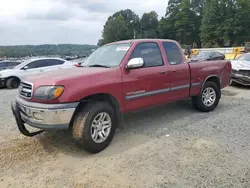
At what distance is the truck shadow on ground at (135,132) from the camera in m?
4.21

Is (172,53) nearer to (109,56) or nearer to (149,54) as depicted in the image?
(149,54)

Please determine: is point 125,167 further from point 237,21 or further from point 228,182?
point 237,21

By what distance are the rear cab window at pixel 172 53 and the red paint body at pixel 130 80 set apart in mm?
103

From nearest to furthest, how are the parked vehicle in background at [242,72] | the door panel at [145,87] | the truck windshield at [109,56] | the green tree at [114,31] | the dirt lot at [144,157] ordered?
the dirt lot at [144,157] → the door panel at [145,87] → the truck windshield at [109,56] → the parked vehicle in background at [242,72] → the green tree at [114,31]

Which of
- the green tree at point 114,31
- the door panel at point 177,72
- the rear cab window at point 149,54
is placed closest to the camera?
the rear cab window at point 149,54

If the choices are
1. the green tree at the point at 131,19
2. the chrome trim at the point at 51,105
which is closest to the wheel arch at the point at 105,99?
the chrome trim at the point at 51,105

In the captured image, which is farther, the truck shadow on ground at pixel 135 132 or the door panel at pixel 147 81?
the door panel at pixel 147 81

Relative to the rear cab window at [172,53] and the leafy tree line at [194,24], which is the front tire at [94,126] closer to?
the rear cab window at [172,53]

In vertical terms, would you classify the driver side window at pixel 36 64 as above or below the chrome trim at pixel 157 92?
above

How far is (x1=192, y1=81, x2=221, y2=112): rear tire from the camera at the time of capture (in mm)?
6039

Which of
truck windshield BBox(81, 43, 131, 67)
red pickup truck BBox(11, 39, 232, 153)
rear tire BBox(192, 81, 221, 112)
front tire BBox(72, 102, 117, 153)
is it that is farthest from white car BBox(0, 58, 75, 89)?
front tire BBox(72, 102, 117, 153)

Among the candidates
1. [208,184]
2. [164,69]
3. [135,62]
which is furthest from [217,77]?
[208,184]

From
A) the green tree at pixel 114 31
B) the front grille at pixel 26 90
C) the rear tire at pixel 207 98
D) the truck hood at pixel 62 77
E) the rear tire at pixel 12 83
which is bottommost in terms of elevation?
the rear tire at pixel 12 83

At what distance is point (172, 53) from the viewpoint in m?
5.46
